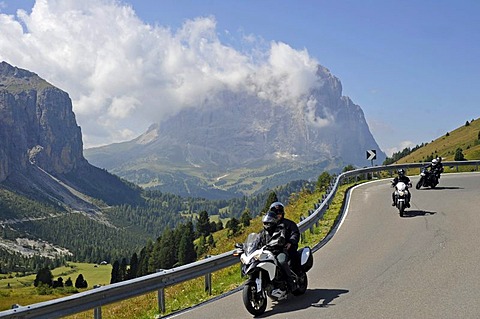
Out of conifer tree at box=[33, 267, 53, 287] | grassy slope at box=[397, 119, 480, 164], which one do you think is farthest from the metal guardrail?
conifer tree at box=[33, 267, 53, 287]

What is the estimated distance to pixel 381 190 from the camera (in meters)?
30.0

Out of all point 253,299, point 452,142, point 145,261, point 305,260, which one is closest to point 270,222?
point 305,260

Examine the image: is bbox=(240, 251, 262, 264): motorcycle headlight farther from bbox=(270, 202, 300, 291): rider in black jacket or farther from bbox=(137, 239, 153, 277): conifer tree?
bbox=(137, 239, 153, 277): conifer tree

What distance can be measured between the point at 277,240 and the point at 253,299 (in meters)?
0.96

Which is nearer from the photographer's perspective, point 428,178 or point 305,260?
point 305,260

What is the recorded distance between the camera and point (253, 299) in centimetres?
844

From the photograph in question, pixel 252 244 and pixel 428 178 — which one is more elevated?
pixel 428 178

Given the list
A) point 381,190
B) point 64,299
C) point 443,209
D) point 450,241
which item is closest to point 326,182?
point 381,190

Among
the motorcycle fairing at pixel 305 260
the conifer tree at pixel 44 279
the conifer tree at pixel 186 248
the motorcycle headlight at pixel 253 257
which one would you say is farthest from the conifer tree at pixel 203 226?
the motorcycle headlight at pixel 253 257

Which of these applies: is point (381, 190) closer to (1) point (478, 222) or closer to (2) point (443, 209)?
(2) point (443, 209)

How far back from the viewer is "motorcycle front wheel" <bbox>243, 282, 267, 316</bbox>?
8344 millimetres

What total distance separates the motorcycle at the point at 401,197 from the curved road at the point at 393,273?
0.40 metres

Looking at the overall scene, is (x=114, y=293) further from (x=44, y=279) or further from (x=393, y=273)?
(x=44, y=279)

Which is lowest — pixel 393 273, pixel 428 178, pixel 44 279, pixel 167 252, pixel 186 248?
pixel 44 279
